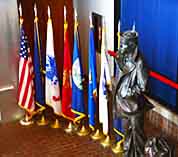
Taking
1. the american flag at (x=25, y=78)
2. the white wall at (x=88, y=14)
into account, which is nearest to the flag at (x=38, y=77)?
the american flag at (x=25, y=78)

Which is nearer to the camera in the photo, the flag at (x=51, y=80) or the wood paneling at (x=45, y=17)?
the flag at (x=51, y=80)

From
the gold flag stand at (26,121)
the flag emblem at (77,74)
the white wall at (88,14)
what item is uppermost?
the white wall at (88,14)

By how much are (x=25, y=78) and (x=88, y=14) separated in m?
1.20

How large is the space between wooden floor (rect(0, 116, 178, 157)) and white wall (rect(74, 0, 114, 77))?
1.03m

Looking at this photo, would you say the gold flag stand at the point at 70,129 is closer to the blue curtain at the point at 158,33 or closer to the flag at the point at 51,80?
the flag at the point at 51,80

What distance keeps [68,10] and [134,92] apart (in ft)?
5.96

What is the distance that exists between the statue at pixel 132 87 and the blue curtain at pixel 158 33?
1.22 meters

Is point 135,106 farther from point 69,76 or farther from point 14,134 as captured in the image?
point 14,134

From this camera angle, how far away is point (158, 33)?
401 centimetres

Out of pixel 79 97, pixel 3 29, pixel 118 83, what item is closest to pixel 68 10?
pixel 3 29

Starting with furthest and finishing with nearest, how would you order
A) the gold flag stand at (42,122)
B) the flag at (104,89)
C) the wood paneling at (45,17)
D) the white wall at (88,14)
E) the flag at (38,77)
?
1. the white wall at (88,14)
2. the wood paneling at (45,17)
3. the gold flag stand at (42,122)
4. the flag at (38,77)
5. the flag at (104,89)

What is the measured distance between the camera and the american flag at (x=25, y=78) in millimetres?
3795

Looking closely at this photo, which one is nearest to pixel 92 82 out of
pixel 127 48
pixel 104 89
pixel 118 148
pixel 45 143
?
pixel 104 89

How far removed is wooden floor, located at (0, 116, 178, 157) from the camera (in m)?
3.56
